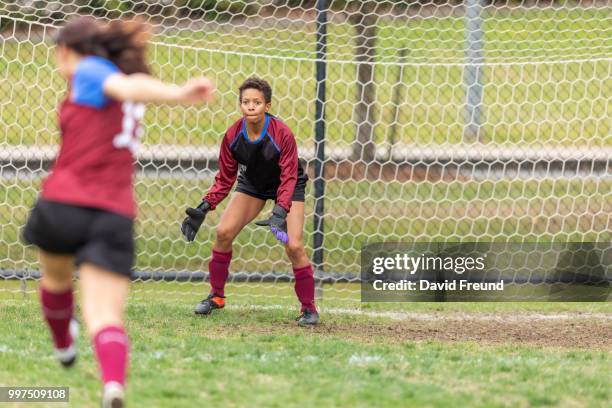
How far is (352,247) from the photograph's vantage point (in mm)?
9883

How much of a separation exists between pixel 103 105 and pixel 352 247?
5915 mm

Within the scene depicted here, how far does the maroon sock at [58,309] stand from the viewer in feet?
15.1

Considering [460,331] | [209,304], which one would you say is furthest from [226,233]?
[460,331]

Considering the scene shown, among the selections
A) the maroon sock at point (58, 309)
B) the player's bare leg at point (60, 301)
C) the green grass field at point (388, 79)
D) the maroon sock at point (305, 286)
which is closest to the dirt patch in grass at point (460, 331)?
the maroon sock at point (305, 286)

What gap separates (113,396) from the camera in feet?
13.2

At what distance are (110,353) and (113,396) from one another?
6.3 inches

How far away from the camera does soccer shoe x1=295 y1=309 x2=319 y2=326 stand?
735cm

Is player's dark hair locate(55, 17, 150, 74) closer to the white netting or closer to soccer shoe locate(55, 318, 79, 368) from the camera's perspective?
soccer shoe locate(55, 318, 79, 368)

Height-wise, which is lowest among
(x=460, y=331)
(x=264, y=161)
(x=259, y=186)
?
(x=460, y=331)

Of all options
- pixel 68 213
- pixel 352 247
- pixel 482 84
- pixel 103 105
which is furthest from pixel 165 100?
pixel 482 84

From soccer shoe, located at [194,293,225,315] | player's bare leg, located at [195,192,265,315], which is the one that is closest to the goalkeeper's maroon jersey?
player's bare leg, located at [195,192,265,315]

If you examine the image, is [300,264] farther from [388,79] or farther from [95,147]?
[388,79]

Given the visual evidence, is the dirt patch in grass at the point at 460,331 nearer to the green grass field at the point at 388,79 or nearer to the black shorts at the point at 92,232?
the green grass field at the point at 388,79

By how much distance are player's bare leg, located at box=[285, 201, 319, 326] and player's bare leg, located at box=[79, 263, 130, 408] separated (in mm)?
3149
